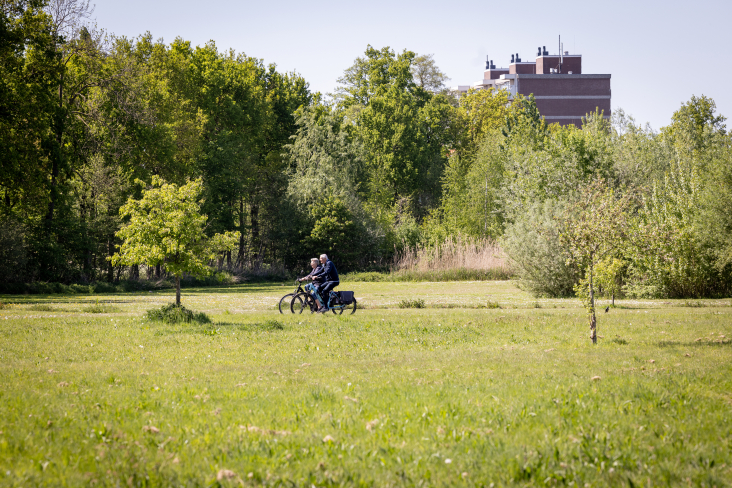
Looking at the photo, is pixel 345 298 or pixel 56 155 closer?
pixel 345 298

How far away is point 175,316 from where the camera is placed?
49.6 feet

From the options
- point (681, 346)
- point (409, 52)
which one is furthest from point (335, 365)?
point (409, 52)

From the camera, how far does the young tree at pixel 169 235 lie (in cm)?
1538

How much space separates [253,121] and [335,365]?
149ft

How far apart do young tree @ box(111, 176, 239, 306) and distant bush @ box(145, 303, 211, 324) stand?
101 cm

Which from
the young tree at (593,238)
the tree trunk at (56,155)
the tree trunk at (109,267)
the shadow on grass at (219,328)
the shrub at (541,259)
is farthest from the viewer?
the tree trunk at (109,267)

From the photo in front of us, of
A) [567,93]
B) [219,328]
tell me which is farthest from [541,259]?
[567,93]

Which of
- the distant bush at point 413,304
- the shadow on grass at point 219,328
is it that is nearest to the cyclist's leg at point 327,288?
the shadow on grass at point 219,328

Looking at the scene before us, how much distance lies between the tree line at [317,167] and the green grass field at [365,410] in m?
3.82

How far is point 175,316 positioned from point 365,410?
32.8 ft

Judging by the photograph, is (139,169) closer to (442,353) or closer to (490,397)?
(442,353)

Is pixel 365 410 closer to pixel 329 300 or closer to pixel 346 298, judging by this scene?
pixel 329 300

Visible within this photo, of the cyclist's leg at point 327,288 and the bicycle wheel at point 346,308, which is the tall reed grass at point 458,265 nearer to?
the bicycle wheel at point 346,308

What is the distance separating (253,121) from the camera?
5206cm
